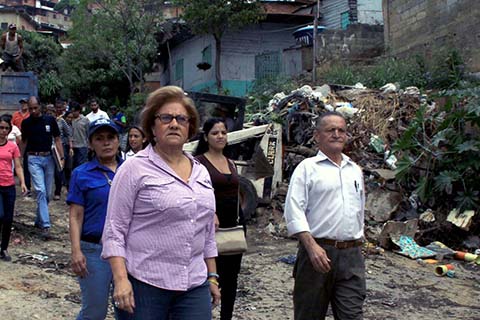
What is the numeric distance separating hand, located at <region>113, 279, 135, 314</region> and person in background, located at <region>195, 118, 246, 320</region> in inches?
75.5

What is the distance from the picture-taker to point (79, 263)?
348cm

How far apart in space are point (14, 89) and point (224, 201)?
10.7 metres

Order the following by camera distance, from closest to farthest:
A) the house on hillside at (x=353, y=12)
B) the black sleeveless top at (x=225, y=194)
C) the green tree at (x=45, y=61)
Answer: the black sleeveless top at (x=225, y=194), the house on hillside at (x=353, y=12), the green tree at (x=45, y=61)

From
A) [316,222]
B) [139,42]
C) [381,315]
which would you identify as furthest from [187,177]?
[139,42]

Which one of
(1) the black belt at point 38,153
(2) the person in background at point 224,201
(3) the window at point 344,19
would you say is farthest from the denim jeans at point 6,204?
(3) the window at point 344,19

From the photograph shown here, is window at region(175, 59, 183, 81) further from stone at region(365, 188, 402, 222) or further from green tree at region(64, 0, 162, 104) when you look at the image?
stone at region(365, 188, 402, 222)

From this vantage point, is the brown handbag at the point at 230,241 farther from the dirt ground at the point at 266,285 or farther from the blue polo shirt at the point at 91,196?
the dirt ground at the point at 266,285

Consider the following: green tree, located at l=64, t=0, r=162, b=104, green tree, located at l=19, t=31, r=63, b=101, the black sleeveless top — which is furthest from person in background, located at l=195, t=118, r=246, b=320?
green tree, located at l=19, t=31, r=63, b=101

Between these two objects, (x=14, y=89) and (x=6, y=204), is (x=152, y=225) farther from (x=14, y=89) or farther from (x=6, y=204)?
(x=14, y=89)

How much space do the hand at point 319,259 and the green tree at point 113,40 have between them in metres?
19.4

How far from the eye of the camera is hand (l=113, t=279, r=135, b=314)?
97.1 inches

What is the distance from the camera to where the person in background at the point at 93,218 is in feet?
11.5

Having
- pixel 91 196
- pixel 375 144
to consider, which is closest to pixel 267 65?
pixel 375 144

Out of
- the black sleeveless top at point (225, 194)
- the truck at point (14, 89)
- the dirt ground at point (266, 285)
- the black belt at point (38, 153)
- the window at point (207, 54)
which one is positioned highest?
the window at point (207, 54)
